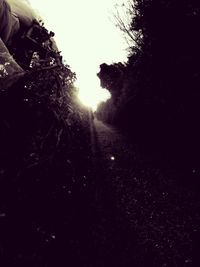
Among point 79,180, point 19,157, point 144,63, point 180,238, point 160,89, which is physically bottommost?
point 180,238

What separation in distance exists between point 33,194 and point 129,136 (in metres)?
9.65

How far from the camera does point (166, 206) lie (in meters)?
5.43

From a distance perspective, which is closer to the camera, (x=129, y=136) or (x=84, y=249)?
(x=84, y=249)

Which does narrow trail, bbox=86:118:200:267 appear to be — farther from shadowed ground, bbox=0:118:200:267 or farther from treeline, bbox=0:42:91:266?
treeline, bbox=0:42:91:266

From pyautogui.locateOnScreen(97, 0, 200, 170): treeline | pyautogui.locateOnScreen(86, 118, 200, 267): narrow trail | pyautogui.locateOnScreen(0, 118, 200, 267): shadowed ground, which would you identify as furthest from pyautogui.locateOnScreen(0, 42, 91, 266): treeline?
pyautogui.locateOnScreen(97, 0, 200, 170): treeline

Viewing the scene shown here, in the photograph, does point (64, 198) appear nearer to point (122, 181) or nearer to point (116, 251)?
point (116, 251)

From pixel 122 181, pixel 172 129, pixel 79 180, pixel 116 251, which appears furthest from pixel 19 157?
pixel 172 129

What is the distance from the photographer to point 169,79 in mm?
9875

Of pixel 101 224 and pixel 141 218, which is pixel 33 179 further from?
pixel 141 218

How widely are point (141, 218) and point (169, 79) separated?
20.3 ft

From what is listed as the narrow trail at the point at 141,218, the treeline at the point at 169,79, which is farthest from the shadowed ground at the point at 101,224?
the treeline at the point at 169,79

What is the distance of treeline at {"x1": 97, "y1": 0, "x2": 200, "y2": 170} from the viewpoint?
8.73 m

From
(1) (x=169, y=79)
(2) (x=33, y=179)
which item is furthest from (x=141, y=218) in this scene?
(1) (x=169, y=79)

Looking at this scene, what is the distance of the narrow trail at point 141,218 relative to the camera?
3.74 m
